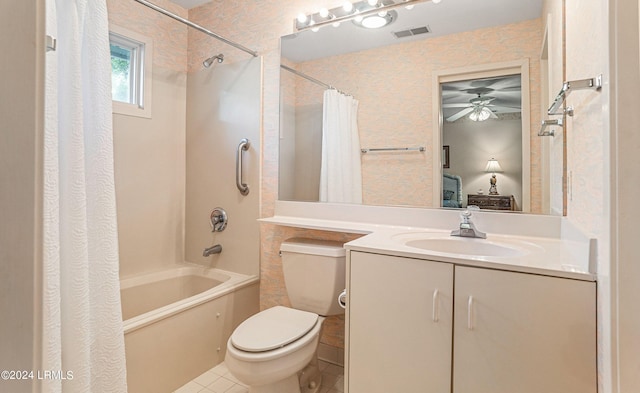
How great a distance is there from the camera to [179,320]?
177 centimetres

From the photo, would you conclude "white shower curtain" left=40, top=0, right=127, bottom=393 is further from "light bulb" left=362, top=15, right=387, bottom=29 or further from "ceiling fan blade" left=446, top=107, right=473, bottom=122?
"ceiling fan blade" left=446, top=107, right=473, bottom=122

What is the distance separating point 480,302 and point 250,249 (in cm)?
160

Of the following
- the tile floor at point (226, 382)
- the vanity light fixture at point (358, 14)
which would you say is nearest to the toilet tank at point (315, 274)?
the tile floor at point (226, 382)

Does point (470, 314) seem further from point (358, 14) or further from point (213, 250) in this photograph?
point (213, 250)

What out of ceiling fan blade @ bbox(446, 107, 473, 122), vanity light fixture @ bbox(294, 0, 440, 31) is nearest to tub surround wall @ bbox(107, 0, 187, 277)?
vanity light fixture @ bbox(294, 0, 440, 31)

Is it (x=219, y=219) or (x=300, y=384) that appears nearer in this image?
(x=300, y=384)

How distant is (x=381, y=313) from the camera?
1.27 metres

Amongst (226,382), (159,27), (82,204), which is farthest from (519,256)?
(159,27)

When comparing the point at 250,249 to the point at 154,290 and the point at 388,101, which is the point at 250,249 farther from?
the point at 388,101

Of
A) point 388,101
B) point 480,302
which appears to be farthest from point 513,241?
point 388,101

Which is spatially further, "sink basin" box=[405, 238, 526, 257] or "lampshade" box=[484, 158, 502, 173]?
"lampshade" box=[484, 158, 502, 173]

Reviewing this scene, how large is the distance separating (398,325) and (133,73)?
248 cm

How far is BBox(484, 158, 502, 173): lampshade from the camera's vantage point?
1.56 m

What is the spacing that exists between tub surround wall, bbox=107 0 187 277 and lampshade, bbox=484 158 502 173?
2254mm
